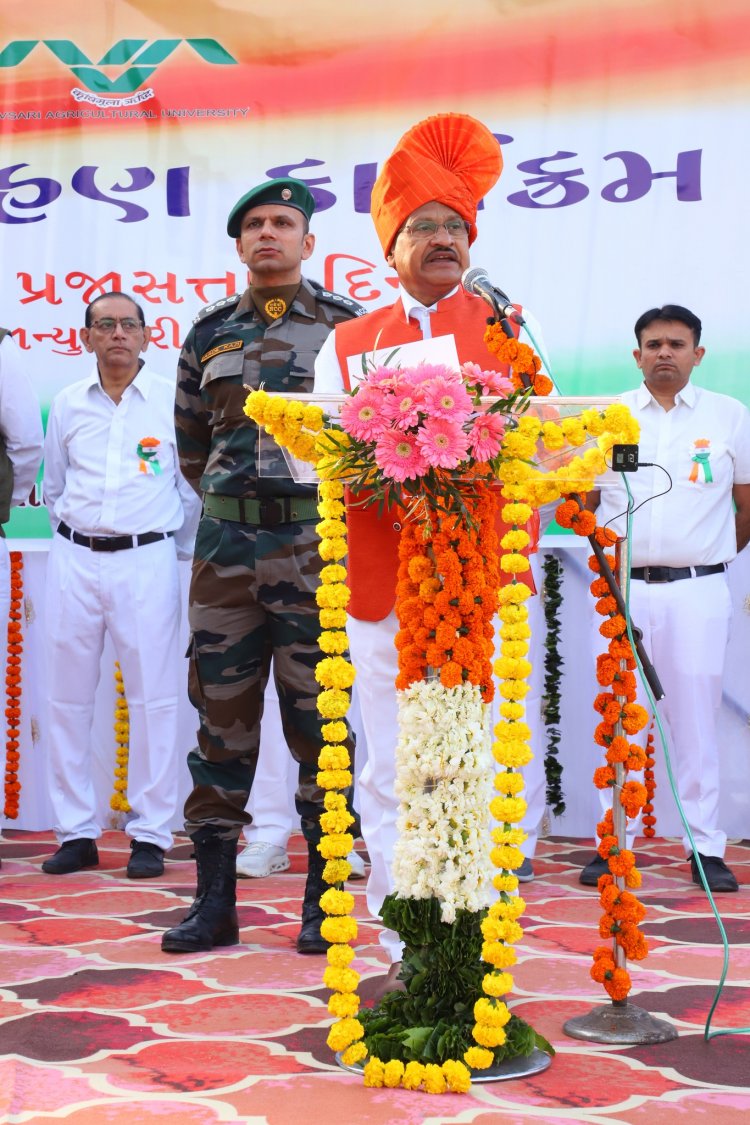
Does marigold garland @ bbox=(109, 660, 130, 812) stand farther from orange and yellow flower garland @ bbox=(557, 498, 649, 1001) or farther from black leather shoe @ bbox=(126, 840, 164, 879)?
orange and yellow flower garland @ bbox=(557, 498, 649, 1001)

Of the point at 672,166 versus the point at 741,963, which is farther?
the point at 672,166

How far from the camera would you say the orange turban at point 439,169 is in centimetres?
308

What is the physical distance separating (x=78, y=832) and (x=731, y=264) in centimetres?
345

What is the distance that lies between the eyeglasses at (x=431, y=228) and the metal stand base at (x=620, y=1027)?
171 centimetres

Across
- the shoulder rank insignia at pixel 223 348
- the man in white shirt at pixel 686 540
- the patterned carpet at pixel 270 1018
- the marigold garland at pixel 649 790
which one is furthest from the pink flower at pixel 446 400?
the marigold garland at pixel 649 790

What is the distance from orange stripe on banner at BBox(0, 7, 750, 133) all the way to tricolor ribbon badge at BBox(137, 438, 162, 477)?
1.60 m

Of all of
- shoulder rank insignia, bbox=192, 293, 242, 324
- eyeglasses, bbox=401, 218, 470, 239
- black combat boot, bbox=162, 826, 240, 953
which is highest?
shoulder rank insignia, bbox=192, 293, 242, 324

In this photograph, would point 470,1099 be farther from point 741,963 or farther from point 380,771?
point 741,963

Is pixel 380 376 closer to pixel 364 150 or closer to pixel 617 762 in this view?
pixel 617 762

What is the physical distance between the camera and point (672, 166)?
19.1 feet

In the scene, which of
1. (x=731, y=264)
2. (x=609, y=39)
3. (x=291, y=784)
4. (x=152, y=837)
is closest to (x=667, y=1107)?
(x=152, y=837)

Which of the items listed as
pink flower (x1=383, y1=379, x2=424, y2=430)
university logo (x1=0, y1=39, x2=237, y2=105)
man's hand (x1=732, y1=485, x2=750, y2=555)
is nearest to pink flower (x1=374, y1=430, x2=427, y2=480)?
pink flower (x1=383, y1=379, x2=424, y2=430)

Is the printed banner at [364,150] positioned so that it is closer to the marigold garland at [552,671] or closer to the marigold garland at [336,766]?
the marigold garland at [552,671]

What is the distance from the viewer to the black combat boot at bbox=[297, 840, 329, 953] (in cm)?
379
